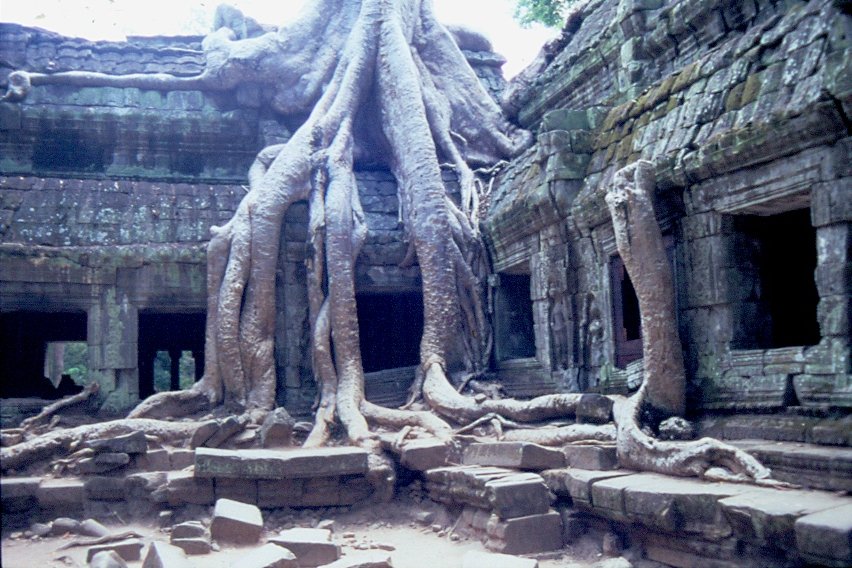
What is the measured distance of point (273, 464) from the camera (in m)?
5.90

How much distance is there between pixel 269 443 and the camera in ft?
21.6

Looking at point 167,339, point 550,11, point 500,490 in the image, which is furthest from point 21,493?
point 550,11

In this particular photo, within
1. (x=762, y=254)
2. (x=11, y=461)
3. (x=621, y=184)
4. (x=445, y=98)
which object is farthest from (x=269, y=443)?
(x=445, y=98)

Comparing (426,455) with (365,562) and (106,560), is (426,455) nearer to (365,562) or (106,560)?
(365,562)

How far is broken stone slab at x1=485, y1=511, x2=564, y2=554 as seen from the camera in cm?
492

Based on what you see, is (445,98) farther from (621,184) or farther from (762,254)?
(762,254)

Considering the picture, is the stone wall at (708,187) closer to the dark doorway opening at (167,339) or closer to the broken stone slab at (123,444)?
the broken stone slab at (123,444)

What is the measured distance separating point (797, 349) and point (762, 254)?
0.85 metres

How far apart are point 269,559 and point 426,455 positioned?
5.92 feet

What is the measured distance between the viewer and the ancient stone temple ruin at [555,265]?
4516 mm

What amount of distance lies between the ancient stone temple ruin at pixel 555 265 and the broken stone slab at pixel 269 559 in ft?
2.65

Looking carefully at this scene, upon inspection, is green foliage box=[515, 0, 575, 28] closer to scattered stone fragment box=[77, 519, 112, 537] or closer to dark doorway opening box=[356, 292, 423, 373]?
dark doorway opening box=[356, 292, 423, 373]

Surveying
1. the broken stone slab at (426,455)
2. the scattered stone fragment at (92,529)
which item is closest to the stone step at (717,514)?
the broken stone slab at (426,455)

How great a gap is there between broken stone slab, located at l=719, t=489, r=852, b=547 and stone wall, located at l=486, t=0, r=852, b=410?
2.67 ft
